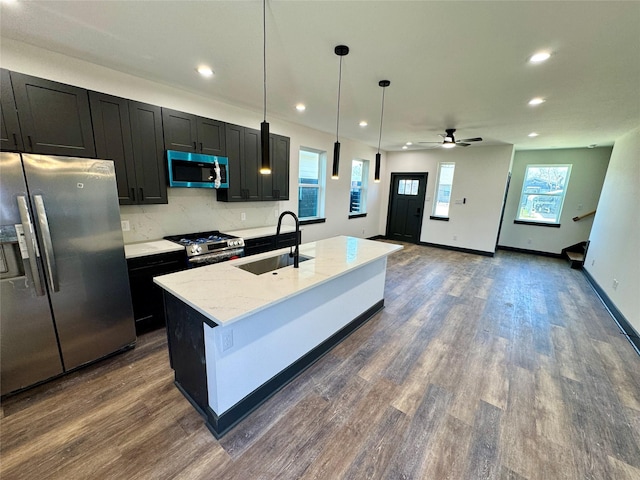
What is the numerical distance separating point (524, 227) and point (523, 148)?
202 centimetres

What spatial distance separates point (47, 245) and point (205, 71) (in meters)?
2.05

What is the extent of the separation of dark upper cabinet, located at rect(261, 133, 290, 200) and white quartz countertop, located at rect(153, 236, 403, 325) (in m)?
1.80

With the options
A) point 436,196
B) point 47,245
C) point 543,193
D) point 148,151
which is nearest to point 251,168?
point 148,151

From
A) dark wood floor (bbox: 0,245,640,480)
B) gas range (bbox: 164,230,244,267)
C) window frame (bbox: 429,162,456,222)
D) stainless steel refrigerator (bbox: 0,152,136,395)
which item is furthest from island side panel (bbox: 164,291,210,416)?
window frame (bbox: 429,162,456,222)

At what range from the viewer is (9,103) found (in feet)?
6.51

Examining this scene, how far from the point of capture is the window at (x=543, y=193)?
6.21 m

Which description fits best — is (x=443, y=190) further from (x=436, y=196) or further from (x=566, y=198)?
(x=566, y=198)

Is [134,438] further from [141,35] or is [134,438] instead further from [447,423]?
[141,35]

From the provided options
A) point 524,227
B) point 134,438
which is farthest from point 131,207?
point 524,227

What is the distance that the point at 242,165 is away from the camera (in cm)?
364

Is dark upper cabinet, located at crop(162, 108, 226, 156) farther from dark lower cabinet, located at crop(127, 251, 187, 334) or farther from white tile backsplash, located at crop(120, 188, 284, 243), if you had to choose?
dark lower cabinet, located at crop(127, 251, 187, 334)

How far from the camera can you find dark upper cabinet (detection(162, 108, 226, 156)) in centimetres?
291

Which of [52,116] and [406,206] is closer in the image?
[52,116]

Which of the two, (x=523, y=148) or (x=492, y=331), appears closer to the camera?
(x=492, y=331)
